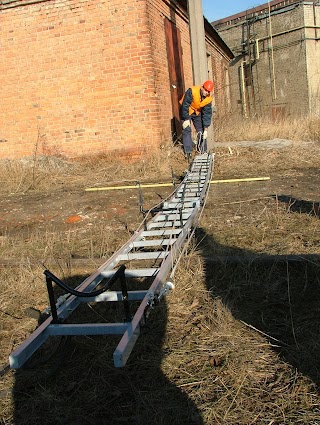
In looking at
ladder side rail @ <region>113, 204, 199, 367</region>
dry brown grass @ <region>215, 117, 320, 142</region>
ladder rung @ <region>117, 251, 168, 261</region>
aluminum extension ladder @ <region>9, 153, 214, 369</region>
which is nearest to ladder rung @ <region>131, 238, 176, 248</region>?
aluminum extension ladder @ <region>9, 153, 214, 369</region>

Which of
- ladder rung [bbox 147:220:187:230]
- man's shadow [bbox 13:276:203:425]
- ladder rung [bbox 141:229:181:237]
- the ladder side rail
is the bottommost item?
man's shadow [bbox 13:276:203:425]

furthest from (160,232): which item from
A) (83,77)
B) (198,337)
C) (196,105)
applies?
(83,77)

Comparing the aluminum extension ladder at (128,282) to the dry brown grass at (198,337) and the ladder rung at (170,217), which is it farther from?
the dry brown grass at (198,337)

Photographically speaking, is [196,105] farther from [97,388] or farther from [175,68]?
[97,388]

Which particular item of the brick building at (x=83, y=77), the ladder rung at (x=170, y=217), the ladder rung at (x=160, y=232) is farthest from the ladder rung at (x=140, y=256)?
the brick building at (x=83, y=77)

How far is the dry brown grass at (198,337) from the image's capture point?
234 cm

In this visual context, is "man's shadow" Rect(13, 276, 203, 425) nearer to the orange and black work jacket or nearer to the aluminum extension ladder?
the aluminum extension ladder

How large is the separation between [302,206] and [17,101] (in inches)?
303

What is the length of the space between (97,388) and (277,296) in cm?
169

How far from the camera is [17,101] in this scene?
10.3m

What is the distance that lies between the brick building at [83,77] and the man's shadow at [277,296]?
244 inches

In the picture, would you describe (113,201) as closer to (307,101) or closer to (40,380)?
(40,380)

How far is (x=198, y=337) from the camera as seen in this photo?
2.98m

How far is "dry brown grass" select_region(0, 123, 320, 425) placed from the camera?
7.66 feet
